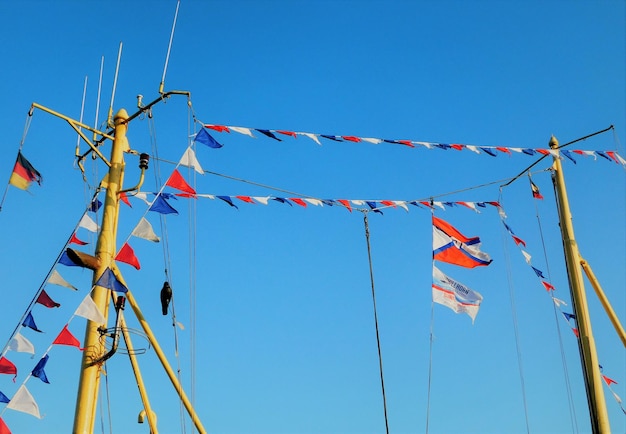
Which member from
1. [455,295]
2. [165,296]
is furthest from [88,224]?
[455,295]

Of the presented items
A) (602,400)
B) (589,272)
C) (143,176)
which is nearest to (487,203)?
(589,272)

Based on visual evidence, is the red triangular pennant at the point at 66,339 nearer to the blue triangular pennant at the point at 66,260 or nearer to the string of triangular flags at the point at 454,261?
the blue triangular pennant at the point at 66,260

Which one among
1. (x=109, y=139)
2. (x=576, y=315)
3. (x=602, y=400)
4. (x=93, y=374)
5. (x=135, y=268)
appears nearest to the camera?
(x=93, y=374)

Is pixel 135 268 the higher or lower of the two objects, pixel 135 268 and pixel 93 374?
the higher

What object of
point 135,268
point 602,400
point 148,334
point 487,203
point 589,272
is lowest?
point 602,400

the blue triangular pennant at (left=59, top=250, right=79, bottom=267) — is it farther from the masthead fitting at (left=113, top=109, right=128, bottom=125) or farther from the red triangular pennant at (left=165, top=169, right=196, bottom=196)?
the masthead fitting at (left=113, top=109, right=128, bottom=125)

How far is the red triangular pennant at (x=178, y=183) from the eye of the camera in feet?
45.8

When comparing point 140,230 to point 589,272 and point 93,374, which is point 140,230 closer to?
point 93,374

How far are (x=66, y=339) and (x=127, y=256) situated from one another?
5.87 ft

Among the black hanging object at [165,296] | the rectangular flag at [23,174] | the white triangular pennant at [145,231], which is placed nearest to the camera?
the black hanging object at [165,296]

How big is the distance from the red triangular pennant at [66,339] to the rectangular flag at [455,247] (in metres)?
8.73

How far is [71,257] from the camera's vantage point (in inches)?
503

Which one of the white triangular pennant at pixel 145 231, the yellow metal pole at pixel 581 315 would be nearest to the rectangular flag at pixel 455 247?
the yellow metal pole at pixel 581 315

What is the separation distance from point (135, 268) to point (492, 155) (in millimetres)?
8757
